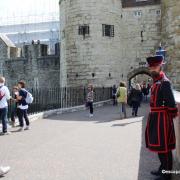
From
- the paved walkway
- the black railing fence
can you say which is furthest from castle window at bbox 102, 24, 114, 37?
the paved walkway

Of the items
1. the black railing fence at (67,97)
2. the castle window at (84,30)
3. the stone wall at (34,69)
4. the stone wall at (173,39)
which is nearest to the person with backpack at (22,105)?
the black railing fence at (67,97)

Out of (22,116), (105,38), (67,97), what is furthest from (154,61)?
(105,38)

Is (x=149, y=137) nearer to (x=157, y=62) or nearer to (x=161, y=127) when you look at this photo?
(x=161, y=127)

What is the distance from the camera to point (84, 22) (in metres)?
27.6

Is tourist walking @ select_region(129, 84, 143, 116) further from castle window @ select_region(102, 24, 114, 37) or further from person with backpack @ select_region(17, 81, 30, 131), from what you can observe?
castle window @ select_region(102, 24, 114, 37)

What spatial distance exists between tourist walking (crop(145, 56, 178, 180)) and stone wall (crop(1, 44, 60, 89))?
1086 inches

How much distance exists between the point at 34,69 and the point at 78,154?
26.7 m

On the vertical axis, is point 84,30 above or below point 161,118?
above

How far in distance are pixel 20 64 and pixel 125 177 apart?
29899 mm

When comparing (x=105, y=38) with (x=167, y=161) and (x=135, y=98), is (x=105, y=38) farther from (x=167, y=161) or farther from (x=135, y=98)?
(x=167, y=161)

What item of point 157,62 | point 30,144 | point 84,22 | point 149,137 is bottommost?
point 30,144

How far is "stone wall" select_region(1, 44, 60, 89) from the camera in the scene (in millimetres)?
33469

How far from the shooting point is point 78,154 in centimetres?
808

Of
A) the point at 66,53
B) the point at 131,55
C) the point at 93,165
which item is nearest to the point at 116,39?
the point at 131,55
